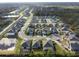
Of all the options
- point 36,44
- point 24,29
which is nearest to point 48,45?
point 36,44

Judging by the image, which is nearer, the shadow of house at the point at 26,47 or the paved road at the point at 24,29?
the shadow of house at the point at 26,47

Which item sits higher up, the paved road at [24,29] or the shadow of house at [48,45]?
the paved road at [24,29]

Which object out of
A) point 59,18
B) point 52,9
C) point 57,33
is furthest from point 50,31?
point 52,9

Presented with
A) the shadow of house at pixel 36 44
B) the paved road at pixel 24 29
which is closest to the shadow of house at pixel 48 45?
the shadow of house at pixel 36 44

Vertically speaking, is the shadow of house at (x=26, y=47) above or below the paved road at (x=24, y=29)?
below

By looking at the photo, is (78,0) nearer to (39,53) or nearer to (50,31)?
(50,31)

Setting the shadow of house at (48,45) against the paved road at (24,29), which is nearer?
the shadow of house at (48,45)

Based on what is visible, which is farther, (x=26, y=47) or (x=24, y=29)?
(x=24, y=29)

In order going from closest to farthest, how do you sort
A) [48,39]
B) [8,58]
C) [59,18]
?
[8,58] → [48,39] → [59,18]

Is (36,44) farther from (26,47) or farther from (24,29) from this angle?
(24,29)

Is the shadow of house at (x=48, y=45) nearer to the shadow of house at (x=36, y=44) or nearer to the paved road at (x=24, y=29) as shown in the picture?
the shadow of house at (x=36, y=44)

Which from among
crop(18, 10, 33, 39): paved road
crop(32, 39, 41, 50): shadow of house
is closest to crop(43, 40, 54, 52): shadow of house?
crop(32, 39, 41, 50): shadow of house
